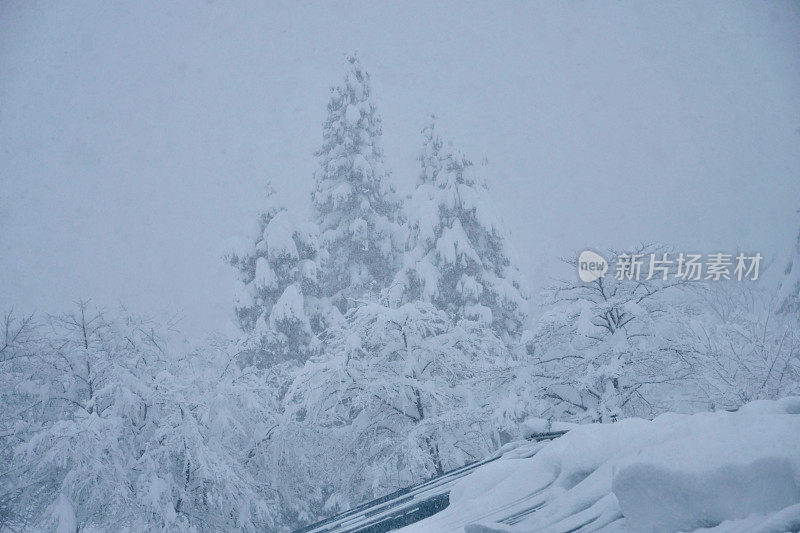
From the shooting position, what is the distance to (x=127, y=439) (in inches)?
342

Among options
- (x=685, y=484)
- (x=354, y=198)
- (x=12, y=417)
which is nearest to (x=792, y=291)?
(x=354, y=198)

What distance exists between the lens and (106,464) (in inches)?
305

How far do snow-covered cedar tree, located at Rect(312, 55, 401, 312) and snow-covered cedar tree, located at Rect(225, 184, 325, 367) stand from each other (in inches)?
62.8

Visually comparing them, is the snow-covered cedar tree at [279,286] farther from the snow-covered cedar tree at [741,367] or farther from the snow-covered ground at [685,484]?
the snow-covered ground at [685,484]

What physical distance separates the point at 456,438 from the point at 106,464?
21.0 ft

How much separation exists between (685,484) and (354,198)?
16458 mm

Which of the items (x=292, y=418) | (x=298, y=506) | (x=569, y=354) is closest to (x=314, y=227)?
(x=292, y=418)

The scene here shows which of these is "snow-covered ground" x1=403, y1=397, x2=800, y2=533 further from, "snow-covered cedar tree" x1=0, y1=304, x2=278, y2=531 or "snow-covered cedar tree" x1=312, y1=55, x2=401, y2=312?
"snow-covered cedar tree" x1=312, y1=55, x2=401, y2=312

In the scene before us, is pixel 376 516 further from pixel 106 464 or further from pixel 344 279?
pixel 344 279

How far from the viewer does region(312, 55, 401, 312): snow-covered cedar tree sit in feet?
56.9

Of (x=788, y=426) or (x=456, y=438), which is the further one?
(x=456, y=438)

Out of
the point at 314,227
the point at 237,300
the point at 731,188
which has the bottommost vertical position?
the point at 237,300

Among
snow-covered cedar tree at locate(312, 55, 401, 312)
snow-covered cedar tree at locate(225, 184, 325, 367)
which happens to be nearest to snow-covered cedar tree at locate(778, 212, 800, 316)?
snow-covered cedar tree at locate(312, 55, 401, 312)

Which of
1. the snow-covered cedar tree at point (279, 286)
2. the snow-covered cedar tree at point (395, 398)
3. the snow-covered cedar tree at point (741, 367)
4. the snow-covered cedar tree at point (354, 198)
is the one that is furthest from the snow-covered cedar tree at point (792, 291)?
the snow-covered cedar tree at point (279, 286)
